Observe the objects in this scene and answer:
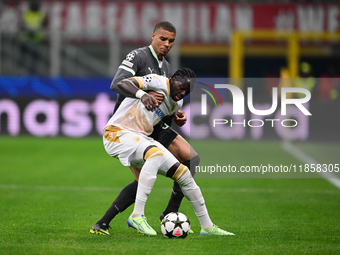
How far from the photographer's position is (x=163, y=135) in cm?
504

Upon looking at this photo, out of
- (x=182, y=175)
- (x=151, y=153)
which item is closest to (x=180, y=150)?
(x=182, y=175)

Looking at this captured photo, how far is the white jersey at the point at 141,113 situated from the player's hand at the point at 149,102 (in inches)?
13.8

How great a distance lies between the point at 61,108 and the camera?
14875 millimetres

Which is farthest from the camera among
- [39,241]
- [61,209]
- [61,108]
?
[61,108]

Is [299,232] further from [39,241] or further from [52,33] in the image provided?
[52,33]

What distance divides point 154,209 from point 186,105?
26.5 feet

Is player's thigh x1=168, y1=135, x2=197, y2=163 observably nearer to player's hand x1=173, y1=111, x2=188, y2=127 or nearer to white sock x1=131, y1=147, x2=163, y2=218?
player's hand x1=173, y1=111, x2=188, y2=127

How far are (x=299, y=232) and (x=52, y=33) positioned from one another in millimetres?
14250

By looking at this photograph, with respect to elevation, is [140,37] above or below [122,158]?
above

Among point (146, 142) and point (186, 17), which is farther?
point (186, 17)

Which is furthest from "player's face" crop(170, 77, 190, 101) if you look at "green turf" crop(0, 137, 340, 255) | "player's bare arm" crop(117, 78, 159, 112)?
"green turf" crop(0, 137, 340, 255)

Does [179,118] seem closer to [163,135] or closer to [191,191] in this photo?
[163,135]

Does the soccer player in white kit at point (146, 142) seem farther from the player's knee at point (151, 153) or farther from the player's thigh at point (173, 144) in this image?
the player's thigh at point (173, 144)

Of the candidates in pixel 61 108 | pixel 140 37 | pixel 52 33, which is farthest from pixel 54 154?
pixel 140 37
